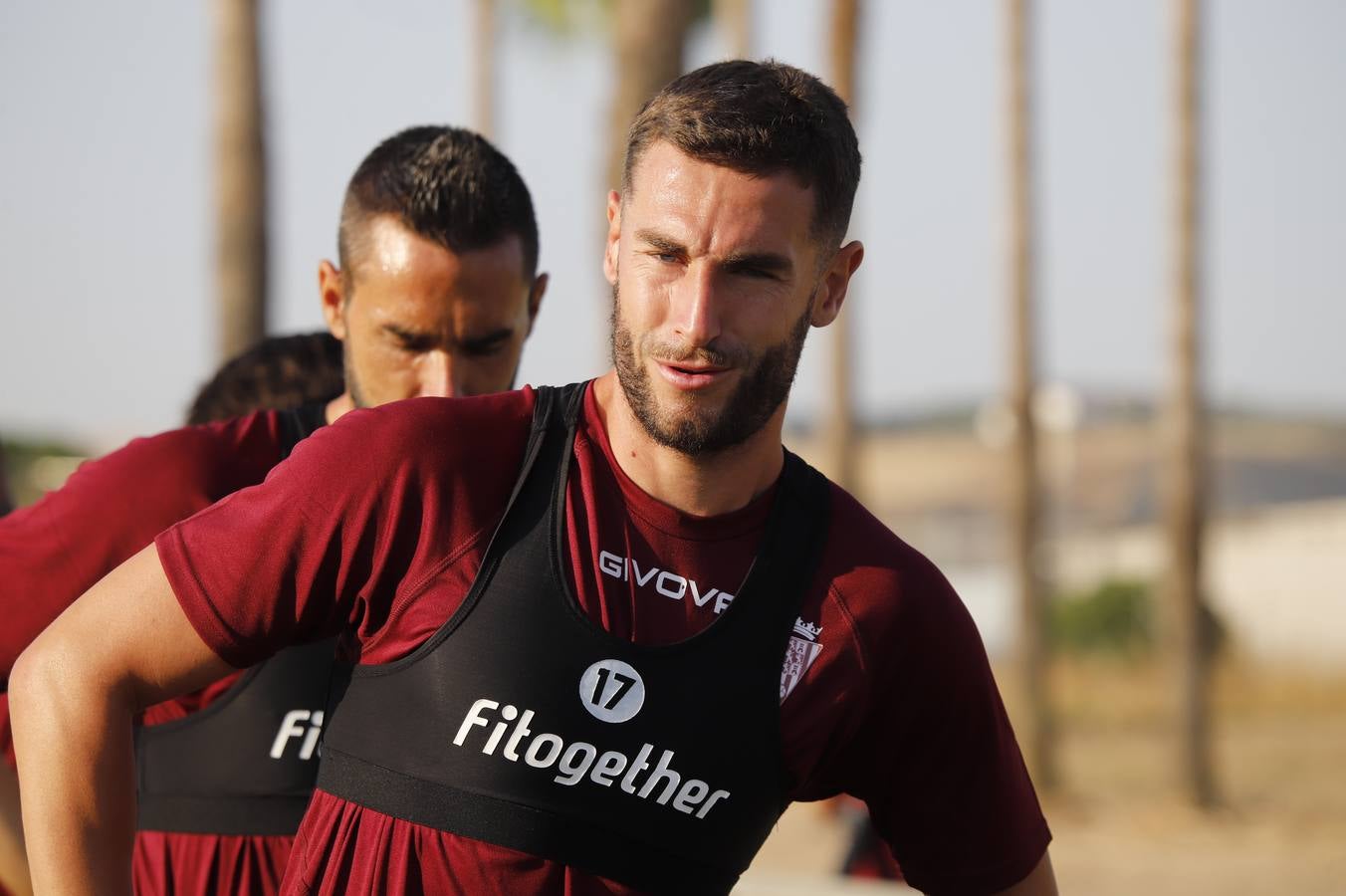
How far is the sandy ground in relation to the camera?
42.1 feet

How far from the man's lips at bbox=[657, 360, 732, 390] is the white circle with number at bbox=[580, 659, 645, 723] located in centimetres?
41

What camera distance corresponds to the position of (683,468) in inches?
99.1

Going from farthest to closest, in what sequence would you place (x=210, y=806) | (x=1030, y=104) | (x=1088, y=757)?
1. (x=1088, y=757)
2. (x=1030, y=104)
3. (x=210, y=806)

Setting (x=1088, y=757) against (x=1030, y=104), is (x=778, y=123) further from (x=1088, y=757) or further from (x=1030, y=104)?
(x=1088, y=757)

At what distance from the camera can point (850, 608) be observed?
8.32 ft

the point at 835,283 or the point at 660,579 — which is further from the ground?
the point at 835,283

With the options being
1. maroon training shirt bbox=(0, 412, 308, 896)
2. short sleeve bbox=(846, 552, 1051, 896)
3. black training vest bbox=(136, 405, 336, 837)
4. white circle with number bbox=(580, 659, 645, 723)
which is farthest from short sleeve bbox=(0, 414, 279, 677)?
short sleeve bbox=(846, 552, 1051, 896)

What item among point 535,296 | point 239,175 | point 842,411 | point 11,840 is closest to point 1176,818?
point 842,411

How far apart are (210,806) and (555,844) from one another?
1.01 meters

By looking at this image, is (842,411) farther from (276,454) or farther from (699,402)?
(699,402)

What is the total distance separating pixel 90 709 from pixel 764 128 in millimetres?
1246

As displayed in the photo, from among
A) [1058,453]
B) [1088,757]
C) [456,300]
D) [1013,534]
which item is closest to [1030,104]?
[1013,534]

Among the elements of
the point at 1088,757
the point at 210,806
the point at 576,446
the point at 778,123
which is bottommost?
the point at 1088,757

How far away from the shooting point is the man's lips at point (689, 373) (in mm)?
2443
